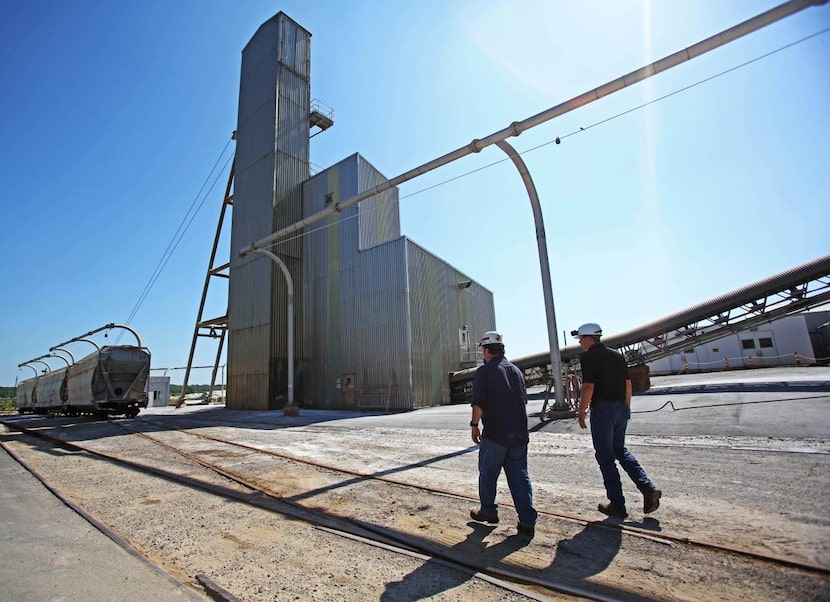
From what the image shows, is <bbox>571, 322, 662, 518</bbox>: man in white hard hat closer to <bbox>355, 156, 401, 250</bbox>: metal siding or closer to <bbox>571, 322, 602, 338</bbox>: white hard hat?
<bbox>571, 322, 602, 338</bbox>: white hard hat

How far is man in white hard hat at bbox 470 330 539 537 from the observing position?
3.65 meters

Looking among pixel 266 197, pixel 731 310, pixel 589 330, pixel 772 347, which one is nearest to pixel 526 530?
pixel 589 330

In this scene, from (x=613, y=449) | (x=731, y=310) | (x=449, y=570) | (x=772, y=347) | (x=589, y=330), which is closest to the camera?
(x=449, y=570)

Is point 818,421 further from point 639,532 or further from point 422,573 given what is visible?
point 422,573

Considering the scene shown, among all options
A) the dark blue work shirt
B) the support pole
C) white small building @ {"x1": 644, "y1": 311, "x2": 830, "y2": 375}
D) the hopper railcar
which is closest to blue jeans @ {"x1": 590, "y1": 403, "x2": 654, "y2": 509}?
the dark blue work shirt

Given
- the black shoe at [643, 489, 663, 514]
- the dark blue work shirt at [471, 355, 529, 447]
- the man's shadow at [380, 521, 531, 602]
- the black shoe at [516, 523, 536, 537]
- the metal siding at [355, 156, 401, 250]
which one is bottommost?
the man's shadow at [380, 521, 531, 602]

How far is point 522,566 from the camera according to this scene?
3.00 m

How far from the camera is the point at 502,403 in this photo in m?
3.76

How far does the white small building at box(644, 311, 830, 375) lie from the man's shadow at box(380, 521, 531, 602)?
29.8 meters

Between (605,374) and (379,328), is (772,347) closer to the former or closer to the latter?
(379,328)

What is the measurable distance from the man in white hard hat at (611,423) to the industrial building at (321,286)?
53.1 ft

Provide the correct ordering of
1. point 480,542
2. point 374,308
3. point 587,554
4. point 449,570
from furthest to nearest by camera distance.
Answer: point 374,308
point 480,542
point 587,554
point 449,570

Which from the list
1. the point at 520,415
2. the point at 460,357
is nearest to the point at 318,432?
the point at 520,415

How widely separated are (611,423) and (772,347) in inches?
1358
